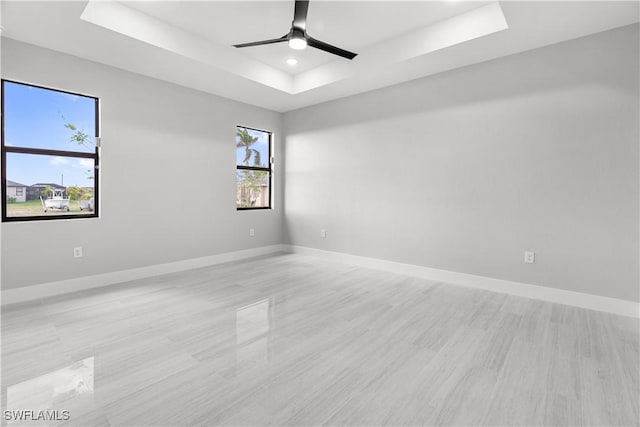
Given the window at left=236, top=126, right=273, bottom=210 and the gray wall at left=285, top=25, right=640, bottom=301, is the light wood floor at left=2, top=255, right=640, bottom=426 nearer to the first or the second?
the gray wall at left=285, top=25, right=640, bottom=301

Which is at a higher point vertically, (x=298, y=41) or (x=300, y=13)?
(x=300, y=13)

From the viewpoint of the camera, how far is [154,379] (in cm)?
181

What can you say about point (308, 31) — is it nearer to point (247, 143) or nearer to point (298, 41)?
point (298, 41)

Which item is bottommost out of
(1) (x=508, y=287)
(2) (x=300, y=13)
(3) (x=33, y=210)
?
(1) (x=508, y=287)

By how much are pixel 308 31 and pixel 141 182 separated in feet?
9.14

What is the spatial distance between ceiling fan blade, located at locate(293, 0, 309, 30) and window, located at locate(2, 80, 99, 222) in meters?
2.62

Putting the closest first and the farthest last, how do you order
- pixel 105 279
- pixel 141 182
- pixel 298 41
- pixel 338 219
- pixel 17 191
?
pixel 298 41 → pixel 17 191 → pixel 105 279 → pixel 141 182 → pixel 338 219

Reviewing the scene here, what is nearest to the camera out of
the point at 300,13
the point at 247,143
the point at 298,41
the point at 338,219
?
the point at 300,13

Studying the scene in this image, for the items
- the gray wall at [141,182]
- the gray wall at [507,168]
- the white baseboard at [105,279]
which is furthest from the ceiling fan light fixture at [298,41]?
the white baseboard at [105,279]

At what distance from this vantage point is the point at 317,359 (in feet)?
6.71

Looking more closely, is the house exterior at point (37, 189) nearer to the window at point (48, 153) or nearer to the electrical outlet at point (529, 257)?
the window at point (48, 153)

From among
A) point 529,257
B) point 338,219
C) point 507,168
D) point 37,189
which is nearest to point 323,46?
Answer: point 507,168

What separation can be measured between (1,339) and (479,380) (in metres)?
3.36

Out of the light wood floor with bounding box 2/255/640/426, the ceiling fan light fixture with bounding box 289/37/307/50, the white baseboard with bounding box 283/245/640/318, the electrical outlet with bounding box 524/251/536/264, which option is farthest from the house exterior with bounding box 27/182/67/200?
the electrical outlet with bounding box 524/251/536/264
